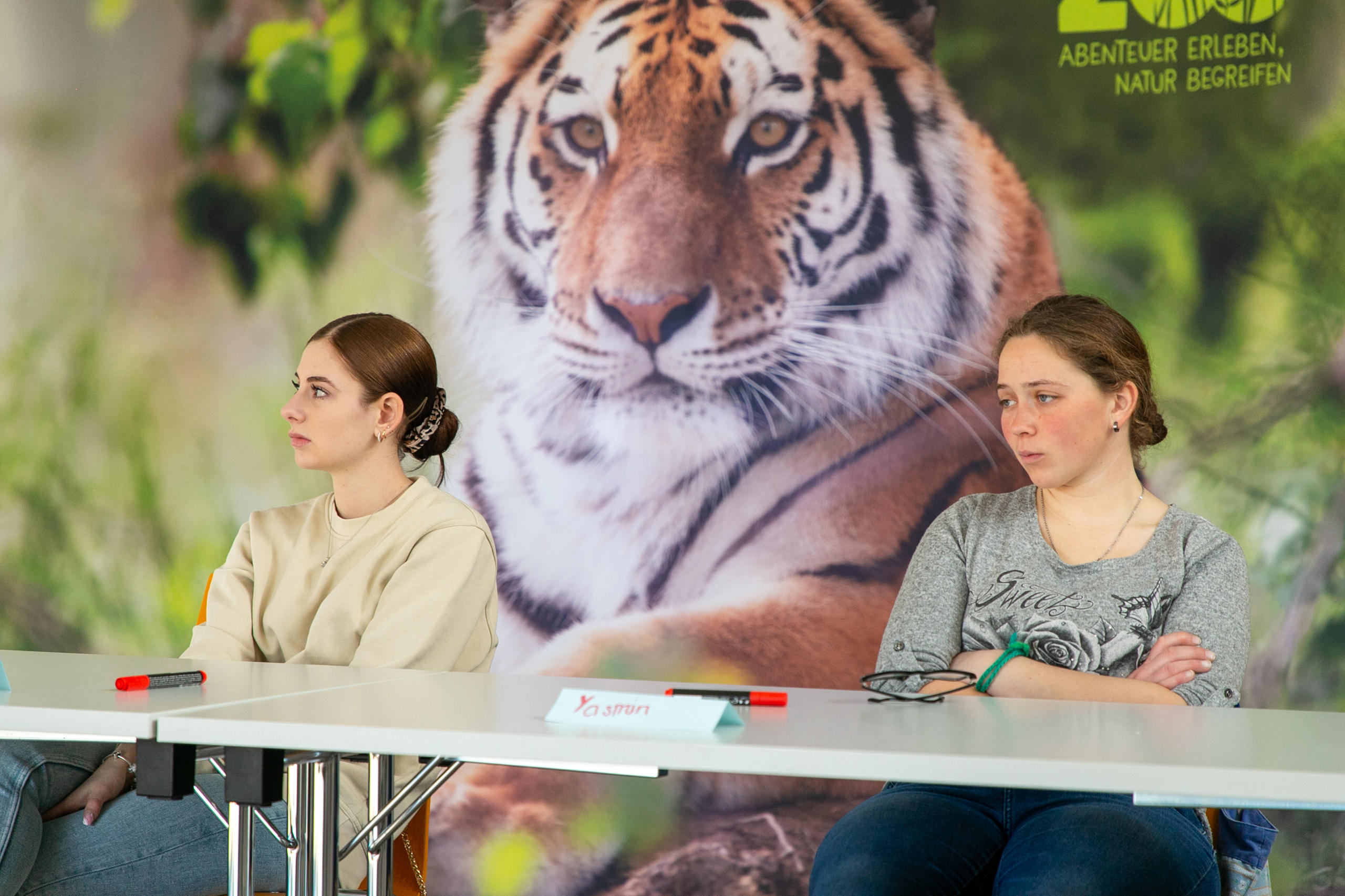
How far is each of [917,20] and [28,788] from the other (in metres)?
2.55

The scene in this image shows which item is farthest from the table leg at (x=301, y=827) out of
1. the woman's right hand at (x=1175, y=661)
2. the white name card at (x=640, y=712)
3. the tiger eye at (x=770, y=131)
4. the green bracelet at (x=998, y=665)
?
the tiger eye at (x=770, y=131)

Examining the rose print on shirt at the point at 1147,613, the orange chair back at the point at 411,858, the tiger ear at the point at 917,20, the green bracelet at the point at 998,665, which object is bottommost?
the orange chair back at the point at 411,858

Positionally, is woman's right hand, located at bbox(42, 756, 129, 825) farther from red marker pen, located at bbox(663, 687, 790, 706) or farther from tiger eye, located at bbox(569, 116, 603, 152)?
tiger eye, located at bbox(569, 116, 603, 152)

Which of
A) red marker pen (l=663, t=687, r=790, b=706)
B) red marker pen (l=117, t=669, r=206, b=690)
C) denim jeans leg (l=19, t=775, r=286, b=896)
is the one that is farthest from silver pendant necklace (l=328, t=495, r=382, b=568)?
red marker pen (l=663, t=687, r=790, b=706)

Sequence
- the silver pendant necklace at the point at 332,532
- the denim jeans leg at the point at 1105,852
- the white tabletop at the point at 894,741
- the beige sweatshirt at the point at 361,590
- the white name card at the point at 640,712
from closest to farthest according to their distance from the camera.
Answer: the white tabletop at the point at 894,741 → the white name card at the point at 640,712 → the denim jeans leg at the point at 1105,852 → the beige sweatshirt at the point at 361,590 → the silver pendant necklace at the point at 332,532

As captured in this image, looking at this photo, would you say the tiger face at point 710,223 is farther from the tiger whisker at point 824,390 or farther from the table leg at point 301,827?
the table leg at point 301,827

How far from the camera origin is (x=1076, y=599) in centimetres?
168

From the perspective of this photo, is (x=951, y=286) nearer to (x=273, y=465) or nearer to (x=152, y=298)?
(x=273, y=465)

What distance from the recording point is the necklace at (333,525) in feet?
6.21

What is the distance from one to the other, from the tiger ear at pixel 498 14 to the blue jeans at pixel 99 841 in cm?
235

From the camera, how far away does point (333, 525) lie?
6.36 ft

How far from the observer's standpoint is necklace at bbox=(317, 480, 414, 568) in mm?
1892

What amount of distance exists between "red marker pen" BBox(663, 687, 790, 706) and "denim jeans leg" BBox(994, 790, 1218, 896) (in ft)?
0.99

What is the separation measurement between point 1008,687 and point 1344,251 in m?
1.77
